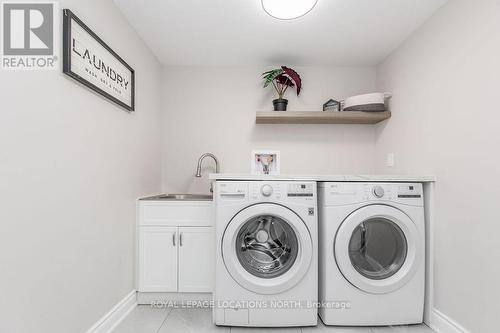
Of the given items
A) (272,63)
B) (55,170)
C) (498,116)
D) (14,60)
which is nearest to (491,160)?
(498,116)

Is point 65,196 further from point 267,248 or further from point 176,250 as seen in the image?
point 267,248

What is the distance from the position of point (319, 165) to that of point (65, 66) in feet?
7.52

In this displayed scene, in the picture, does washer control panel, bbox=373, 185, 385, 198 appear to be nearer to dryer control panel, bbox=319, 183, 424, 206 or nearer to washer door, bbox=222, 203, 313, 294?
dryer control panel, bbox=319, 183, 424, 206

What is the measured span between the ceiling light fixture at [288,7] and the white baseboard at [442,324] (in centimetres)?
210

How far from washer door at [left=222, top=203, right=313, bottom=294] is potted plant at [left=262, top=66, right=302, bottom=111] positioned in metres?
1.23

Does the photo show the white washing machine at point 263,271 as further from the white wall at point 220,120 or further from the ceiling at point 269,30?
the ceiling at point 269,30

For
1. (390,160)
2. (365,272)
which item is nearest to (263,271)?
(365,272)

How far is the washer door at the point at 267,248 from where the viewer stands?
68.6 inches

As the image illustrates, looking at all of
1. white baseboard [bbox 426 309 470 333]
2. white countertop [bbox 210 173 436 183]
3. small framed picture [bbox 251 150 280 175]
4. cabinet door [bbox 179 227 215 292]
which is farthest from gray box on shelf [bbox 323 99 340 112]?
white baseboard [bbox 426 309 470 333]

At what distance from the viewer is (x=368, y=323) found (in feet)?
5.87

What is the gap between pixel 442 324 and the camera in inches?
67.0

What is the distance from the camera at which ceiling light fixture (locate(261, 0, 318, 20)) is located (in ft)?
5.19

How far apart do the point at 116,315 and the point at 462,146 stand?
7.98 ft

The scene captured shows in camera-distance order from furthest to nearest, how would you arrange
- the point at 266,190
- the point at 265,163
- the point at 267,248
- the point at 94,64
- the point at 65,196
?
the point at 265,163
the point at 267,248
the point at 266,190
the point at 94,64
the point at 65,196
